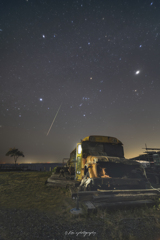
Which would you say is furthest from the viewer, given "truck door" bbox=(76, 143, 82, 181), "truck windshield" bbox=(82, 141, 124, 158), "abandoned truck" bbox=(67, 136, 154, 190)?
"truck door" bbox=(76, 143, 82, 181)

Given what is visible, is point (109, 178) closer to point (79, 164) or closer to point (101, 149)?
point (101, 149)

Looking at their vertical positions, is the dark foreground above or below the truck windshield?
below

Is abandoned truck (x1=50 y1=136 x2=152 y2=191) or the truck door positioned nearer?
abandoned truck (x1=50 y1=136 x2=152 y2=191)

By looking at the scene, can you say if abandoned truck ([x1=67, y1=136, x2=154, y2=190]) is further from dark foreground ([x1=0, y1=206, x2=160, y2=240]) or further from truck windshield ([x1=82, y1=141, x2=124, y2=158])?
dark foreground ([x1=0, y1=206, x2=160, y2=240])

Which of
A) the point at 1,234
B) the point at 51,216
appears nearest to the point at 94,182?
the point at 51,216

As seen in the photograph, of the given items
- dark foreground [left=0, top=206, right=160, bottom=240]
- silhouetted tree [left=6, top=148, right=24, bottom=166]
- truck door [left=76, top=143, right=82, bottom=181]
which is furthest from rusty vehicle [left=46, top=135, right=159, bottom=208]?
Result: silhouetted tree [left=6, top=148, right=24, bottom=166]

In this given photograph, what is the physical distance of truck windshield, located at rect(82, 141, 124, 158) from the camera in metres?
8.11

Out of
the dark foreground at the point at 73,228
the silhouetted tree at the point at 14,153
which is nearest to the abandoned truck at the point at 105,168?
the dark foreground at the point at 73,228

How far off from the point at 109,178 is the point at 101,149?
10.2 feet

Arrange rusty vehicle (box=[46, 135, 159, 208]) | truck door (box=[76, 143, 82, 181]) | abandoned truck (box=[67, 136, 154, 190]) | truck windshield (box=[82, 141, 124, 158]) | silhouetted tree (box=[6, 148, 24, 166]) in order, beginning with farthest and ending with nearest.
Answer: silhouetted tree (box=[6, 148, 24, 166]), truck door (box=[76, 143, 82, 181]), truck windshield (box=[82, 141, 124, 158]), abandoned truck (box=[67, 136, 154, 190]), rusty vehicle (box=[46, 135, 159, 208])

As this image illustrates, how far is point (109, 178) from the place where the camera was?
17.5 feet

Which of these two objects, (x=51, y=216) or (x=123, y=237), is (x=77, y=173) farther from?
(x=123, y=237)

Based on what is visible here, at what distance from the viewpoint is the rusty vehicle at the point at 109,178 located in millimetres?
4496

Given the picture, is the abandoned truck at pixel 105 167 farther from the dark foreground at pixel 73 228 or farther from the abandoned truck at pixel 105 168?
the dark foreground at pixel 73 228
